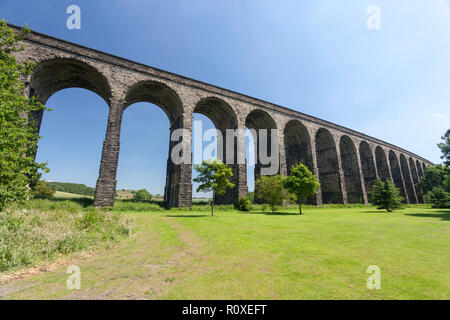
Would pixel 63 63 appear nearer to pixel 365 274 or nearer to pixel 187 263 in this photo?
pixel 187 263

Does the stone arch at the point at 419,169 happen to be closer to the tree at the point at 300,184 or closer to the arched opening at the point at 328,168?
the arched opening at the point at 328,168

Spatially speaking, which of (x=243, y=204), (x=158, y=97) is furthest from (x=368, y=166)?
(x=158, y=97)

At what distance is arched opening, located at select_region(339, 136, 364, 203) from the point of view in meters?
37.5

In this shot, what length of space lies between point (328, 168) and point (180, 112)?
2992 cm

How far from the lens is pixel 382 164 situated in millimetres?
46312

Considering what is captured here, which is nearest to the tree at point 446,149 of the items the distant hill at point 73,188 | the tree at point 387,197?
the tree at point 387,197

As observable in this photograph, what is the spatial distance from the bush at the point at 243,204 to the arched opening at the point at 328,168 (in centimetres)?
1988

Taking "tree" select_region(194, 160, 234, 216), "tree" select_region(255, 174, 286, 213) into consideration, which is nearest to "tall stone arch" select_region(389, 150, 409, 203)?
"tree" select_region(255, 174, 286, 213)

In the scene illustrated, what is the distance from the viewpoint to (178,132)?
2480 cm

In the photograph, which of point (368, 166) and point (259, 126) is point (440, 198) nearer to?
point (368, 166)

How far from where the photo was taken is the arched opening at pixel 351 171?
37.5m

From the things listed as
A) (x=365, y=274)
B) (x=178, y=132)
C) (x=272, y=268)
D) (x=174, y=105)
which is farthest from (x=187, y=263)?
(x=174, y=105)
